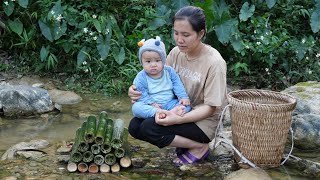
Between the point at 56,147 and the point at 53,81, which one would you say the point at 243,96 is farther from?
the point at 53,81

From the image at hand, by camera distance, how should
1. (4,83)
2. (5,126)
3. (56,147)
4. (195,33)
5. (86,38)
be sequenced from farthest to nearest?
(86,38) < (4,83) < (5,126) < (56,147) < (195,33)

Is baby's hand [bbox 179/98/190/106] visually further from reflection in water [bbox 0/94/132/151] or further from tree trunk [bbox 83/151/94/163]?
reflection in water [bbox 0/94/132/151]

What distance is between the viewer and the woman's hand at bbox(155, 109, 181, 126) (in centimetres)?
395

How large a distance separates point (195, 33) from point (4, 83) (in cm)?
352

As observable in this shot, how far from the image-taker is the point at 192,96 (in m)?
4.15

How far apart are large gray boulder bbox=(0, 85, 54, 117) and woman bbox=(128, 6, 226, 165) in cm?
194

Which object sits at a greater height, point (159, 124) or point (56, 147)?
point (159, 124)

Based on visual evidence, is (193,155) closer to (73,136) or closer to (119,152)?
(119,152)

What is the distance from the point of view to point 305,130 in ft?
14.8

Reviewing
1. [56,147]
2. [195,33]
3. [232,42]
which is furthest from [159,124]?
[232,42]

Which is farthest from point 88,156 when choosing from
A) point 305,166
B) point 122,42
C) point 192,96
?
point 122,42

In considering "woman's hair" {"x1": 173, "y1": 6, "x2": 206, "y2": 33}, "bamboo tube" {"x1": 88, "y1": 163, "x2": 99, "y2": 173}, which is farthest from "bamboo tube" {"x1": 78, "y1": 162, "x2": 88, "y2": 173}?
"woman's hair" {"x1": 173, "y1": 6, "x2": 206, "y2": 33}

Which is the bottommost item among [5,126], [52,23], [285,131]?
[5,126]

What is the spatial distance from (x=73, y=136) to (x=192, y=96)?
148cm
